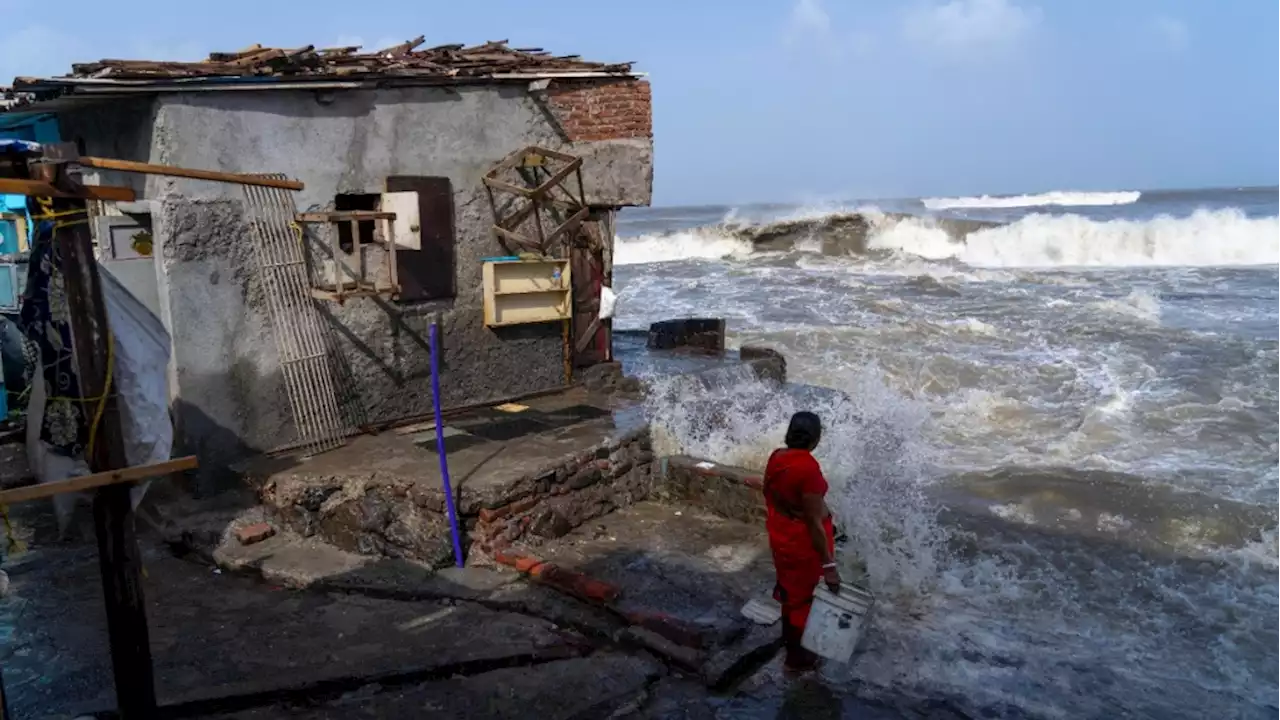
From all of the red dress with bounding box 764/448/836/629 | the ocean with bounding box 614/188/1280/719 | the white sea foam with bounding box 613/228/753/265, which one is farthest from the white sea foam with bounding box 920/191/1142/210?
the red dress with bounding box 764/448/836/629

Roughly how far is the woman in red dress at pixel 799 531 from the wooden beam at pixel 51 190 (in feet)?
11.9

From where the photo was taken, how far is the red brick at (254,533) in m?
7.22

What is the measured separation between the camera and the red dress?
5.20m

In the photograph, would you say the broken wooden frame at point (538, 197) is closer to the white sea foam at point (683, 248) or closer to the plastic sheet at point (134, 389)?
the plastic sheet at point (134, 389)

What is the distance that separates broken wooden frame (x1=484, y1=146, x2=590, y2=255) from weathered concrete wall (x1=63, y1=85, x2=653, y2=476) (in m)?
0.16

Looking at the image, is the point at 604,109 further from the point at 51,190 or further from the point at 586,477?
the point at 51,190

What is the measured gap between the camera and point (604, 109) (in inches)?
397

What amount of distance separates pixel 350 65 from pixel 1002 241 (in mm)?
32677

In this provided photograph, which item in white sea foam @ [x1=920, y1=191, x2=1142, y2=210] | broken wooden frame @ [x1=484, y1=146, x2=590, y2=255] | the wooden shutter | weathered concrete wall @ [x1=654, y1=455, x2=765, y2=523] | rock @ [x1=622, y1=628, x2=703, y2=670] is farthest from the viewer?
white sea foam @ [x1=920, y1=191, x2=1142, y2=210]

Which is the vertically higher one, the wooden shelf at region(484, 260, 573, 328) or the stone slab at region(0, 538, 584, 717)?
the wooden shelf at region(484, 260, 573, 328)

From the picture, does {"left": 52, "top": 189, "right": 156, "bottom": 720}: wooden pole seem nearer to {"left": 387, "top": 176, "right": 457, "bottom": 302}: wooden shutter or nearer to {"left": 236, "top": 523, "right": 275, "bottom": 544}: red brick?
{"left": 236, "top": 523, "right": 275, "bottom": 544}: red brick

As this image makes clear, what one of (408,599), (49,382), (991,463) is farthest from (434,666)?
(991,463)

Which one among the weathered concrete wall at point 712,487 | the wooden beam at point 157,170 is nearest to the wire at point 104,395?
the wooden beam at point 157,170

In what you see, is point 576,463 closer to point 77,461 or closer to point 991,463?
point 77,461
